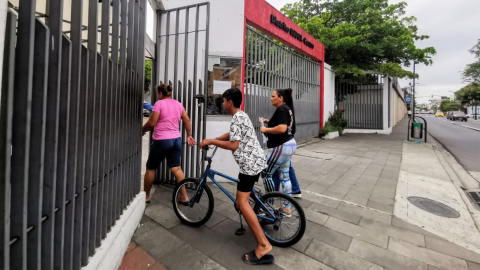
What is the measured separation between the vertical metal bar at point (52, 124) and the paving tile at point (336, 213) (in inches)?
129

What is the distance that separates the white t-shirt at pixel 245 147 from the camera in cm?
245

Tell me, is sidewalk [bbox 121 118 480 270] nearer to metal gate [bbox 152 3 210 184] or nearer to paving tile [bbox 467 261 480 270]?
paving tile [bbox 467 261 480 270]

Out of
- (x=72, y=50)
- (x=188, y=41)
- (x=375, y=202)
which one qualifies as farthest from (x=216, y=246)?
(x=188, y=41)

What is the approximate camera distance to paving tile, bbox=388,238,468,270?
2.49 meters

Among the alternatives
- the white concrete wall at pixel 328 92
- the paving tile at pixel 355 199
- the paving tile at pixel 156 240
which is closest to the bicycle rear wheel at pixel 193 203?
the paving tile at pixel 156 240

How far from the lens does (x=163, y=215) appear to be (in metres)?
3.38

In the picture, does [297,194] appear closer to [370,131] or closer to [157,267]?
[157,267]

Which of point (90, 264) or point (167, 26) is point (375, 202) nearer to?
point (90, 264)

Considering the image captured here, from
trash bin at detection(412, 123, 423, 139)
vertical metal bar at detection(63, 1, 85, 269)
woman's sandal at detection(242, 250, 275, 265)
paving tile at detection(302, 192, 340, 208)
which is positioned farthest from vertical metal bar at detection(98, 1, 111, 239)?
trash bin at detection(412, 123, 423, 139)

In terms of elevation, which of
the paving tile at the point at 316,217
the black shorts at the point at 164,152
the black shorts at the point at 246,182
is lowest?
the paving tile at the point at 316,217

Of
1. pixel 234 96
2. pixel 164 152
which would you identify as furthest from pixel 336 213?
pixel 164 152

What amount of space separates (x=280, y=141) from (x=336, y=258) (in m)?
1.52

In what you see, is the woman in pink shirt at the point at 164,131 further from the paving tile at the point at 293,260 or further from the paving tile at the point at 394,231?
the paving tile at the point at 394,231

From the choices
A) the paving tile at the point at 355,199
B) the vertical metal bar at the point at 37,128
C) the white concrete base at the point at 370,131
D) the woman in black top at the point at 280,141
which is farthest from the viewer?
the white concrete base at the point at 370,131
